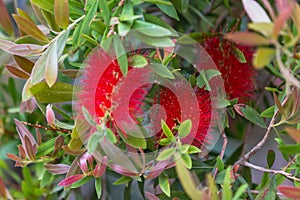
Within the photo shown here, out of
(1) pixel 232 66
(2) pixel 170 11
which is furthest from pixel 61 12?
(1) pixel 232 66

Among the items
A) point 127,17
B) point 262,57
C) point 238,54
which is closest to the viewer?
point 262,57

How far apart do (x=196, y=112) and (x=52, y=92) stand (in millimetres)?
165

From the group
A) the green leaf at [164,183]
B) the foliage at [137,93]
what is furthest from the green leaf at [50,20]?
the green leaf at [164,183]

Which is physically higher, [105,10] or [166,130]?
[105,10]

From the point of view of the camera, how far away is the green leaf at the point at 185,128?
1.55 ft

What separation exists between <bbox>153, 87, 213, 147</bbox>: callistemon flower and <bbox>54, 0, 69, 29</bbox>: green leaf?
146 mm

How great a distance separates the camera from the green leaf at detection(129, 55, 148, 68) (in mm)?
449

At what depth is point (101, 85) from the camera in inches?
19.2

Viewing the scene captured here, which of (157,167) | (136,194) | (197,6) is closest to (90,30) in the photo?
(157,167)

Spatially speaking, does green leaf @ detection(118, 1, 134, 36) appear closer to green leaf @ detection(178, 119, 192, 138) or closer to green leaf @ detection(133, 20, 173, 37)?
green leaf @ detection(133, 20, 173, 37)

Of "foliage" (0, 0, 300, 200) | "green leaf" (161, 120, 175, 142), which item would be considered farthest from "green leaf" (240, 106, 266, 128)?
"green leaf" (161, 120, 175, 142)

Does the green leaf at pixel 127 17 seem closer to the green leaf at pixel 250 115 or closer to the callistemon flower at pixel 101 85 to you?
the callistemon flower at pixel 101 85

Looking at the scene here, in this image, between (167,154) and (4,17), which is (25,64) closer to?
(4,17)

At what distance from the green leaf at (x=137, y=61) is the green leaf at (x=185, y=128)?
0.26 feet
